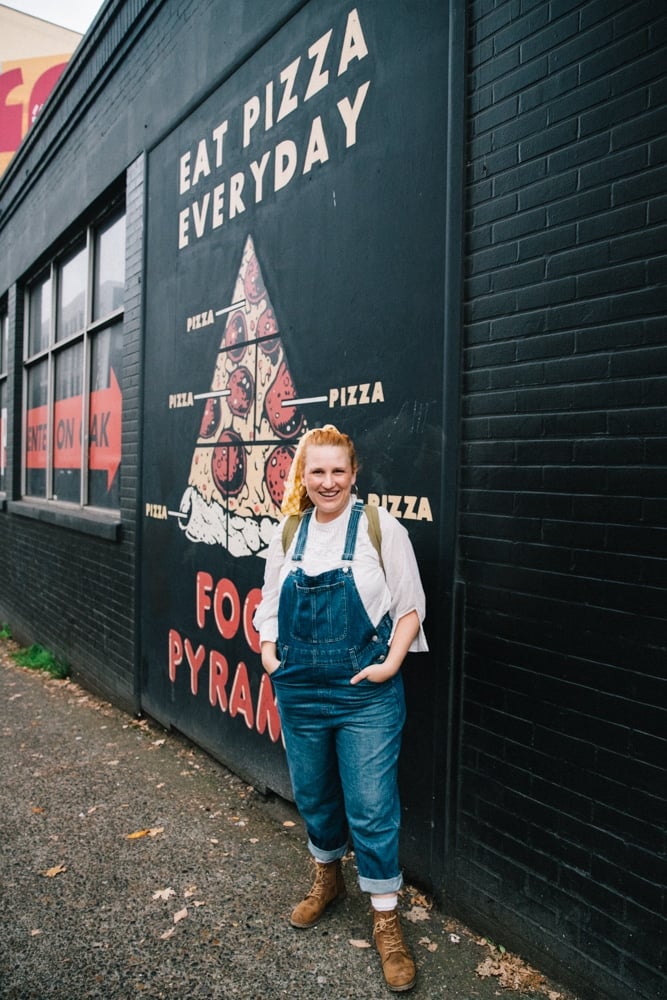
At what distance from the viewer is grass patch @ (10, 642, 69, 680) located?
748cm

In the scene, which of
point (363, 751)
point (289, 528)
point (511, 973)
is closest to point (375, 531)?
point (289, 528)

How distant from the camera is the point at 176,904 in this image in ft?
10.5

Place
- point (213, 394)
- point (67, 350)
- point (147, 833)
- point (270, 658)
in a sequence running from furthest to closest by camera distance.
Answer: point (67, 350) < point (213, 394) < point (147, 833) < point (270, 658)

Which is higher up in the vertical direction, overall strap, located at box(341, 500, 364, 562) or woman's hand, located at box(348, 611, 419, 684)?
overall strap, located at box(341, 500, 364, 562)

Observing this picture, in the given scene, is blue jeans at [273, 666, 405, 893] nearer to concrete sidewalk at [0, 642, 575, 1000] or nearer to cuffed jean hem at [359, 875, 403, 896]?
cuffed jean hem at [359, 875, 403, 896]

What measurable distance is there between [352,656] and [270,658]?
365 millimetres

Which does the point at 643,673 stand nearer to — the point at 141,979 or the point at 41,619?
the point at 141,979

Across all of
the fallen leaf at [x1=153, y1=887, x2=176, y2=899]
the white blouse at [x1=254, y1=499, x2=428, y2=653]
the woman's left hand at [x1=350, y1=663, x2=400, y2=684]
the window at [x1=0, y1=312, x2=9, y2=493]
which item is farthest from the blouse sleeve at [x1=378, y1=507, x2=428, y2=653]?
the window at [x1=0, y1=312, x2=9, y2=493]

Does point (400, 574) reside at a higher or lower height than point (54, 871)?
higher

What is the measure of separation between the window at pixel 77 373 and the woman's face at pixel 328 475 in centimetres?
433

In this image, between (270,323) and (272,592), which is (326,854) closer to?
(272,592)

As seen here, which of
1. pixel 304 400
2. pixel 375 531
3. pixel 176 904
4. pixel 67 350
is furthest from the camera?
pixel 67 350

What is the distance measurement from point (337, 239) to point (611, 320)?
5.58ft

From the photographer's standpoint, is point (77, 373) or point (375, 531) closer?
point (375, 531)
